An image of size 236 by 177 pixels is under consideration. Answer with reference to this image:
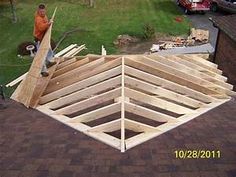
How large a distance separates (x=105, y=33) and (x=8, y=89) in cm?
703

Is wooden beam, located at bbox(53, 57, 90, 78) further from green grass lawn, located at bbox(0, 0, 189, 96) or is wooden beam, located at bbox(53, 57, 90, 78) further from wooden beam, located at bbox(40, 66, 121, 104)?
green grass lawn, located at bbox(0, 0, 189, 96)

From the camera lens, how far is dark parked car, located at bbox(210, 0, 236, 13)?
20.8 meters

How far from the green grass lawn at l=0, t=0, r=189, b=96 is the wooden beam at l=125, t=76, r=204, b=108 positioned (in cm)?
690

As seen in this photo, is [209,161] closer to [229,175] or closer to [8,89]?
[229,175]

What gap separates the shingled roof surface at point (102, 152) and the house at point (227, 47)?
3.71 m

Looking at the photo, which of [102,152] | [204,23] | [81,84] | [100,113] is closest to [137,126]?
[100,113]

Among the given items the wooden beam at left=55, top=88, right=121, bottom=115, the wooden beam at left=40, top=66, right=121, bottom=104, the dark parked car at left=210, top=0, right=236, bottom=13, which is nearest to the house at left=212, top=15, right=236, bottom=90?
the wooden beam at left=40, top=66, right=121, bottom=104

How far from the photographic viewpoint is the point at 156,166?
16.9 feet

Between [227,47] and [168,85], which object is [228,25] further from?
[168,85]

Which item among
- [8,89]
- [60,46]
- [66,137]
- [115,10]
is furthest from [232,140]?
[115,10]

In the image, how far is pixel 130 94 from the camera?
6.91 m

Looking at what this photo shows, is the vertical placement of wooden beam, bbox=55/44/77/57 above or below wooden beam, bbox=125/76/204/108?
below

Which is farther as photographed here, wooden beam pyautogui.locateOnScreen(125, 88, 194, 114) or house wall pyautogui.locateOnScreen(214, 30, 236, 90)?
house wall pyautogui.locateOnScreen(214, 30, 236, 90)

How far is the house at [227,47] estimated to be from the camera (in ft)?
34.0
